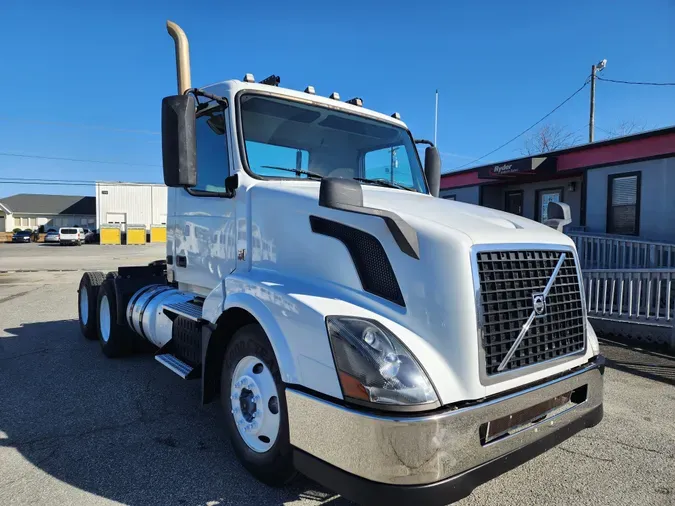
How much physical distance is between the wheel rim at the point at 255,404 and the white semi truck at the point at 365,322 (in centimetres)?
1

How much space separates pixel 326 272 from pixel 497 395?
1081 mm

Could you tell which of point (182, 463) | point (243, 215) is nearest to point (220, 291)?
point (243, 215)

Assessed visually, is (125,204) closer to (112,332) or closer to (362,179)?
(112,332)

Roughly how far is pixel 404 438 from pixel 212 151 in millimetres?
2624

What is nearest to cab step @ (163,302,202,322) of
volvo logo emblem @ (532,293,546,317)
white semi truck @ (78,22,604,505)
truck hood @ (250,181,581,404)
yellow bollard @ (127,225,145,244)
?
white semi truck @ (78,22,604,505)

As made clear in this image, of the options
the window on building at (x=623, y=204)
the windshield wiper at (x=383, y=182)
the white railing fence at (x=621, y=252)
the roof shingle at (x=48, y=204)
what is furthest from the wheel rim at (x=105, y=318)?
the roof shingle at (x=48, y=204)

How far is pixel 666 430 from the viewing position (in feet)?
12.5

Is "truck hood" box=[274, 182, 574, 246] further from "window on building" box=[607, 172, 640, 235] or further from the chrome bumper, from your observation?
"window on building" box=[607, 172, 640, 235]

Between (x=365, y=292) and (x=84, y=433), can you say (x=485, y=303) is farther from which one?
(x=84, y=433)

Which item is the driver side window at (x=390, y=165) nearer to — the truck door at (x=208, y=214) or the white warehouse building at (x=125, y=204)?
the truck door at (x=208, y=214)

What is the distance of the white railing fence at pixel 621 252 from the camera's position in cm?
848

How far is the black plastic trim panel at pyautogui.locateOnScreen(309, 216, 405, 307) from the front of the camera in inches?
93.1

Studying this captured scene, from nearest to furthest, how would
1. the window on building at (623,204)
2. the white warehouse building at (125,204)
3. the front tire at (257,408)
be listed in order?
the front tire at (257,408) → the window on building at (623,204) → the white warehouse building at (125,204)

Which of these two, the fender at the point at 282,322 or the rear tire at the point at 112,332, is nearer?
the fender at the point at 282,322
